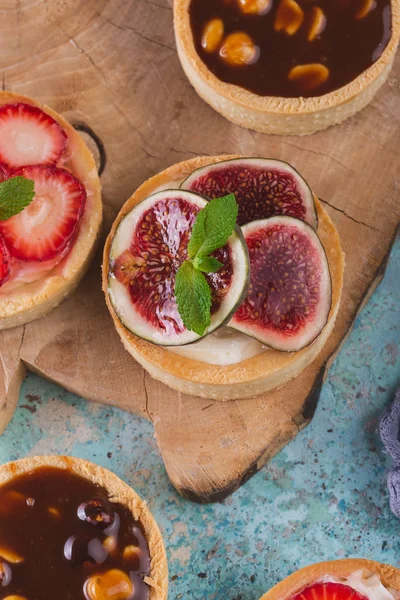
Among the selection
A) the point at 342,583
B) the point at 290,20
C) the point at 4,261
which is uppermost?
the point at 290,20

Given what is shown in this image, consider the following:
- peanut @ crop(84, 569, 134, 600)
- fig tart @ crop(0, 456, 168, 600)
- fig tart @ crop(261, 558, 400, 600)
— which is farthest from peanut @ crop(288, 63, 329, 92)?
Result: peanut @ crop(84, 569, 134, 600)

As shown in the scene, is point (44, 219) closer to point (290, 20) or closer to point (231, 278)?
point (231, 278)

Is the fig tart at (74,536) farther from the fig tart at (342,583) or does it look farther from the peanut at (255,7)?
the peanut at (255,7)

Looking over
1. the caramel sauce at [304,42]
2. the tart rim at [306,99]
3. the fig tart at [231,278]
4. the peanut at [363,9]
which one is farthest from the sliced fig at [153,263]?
the peanut at [363,9]

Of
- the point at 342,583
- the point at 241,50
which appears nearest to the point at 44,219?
the point at 241,50

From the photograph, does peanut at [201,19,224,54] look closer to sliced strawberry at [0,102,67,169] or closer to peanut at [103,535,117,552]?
sliced strawberry at [0,102,67,169]

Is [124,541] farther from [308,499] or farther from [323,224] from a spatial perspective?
[323,224]
